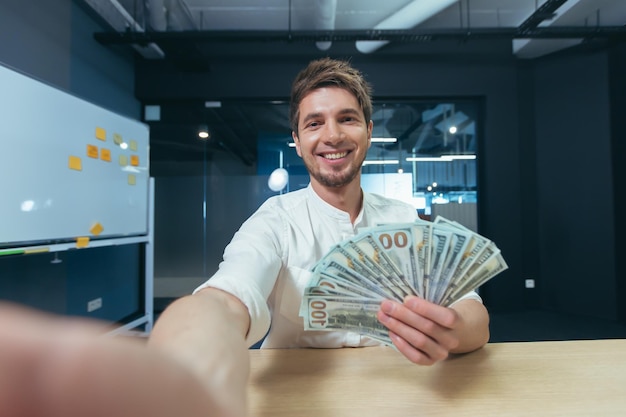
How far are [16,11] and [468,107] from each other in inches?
180

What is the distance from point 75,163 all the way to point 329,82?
2281 millimetres

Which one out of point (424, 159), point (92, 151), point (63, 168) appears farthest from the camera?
point (424, 159)

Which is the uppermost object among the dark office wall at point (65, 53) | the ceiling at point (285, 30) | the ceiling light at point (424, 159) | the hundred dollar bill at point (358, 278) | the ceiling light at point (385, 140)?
the ceiling at point (285, 30)

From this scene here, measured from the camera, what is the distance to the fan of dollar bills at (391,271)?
2.10 ft

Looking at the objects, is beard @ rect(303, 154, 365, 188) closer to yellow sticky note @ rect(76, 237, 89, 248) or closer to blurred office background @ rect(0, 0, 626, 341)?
yellow sticky note @ rect(76, 237, 89, 248)

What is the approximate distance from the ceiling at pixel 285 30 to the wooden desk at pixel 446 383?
3234 mm

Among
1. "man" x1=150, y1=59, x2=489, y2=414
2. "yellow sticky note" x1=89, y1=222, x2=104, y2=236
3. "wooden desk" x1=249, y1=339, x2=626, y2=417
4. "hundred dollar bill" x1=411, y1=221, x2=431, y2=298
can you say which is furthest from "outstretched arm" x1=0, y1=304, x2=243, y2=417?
"yellow sticky note" x1=89, y1=222, x2=104, y2=236

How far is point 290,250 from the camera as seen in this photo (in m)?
1.02

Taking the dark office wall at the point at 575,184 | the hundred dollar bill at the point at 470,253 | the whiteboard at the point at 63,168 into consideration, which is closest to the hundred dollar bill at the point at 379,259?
the hundred dollar bill at the point at 470,253

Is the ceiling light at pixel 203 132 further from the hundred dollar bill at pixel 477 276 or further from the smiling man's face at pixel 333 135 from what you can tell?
the hundred dollar bill at pixel 477 276

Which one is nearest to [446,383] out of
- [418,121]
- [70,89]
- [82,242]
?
[82,242]

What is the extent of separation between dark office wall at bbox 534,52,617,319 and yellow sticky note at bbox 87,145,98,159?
4.79 m

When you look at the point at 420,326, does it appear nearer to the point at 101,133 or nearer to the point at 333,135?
the point at 333,135

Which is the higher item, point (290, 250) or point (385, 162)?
point (385, 162)
